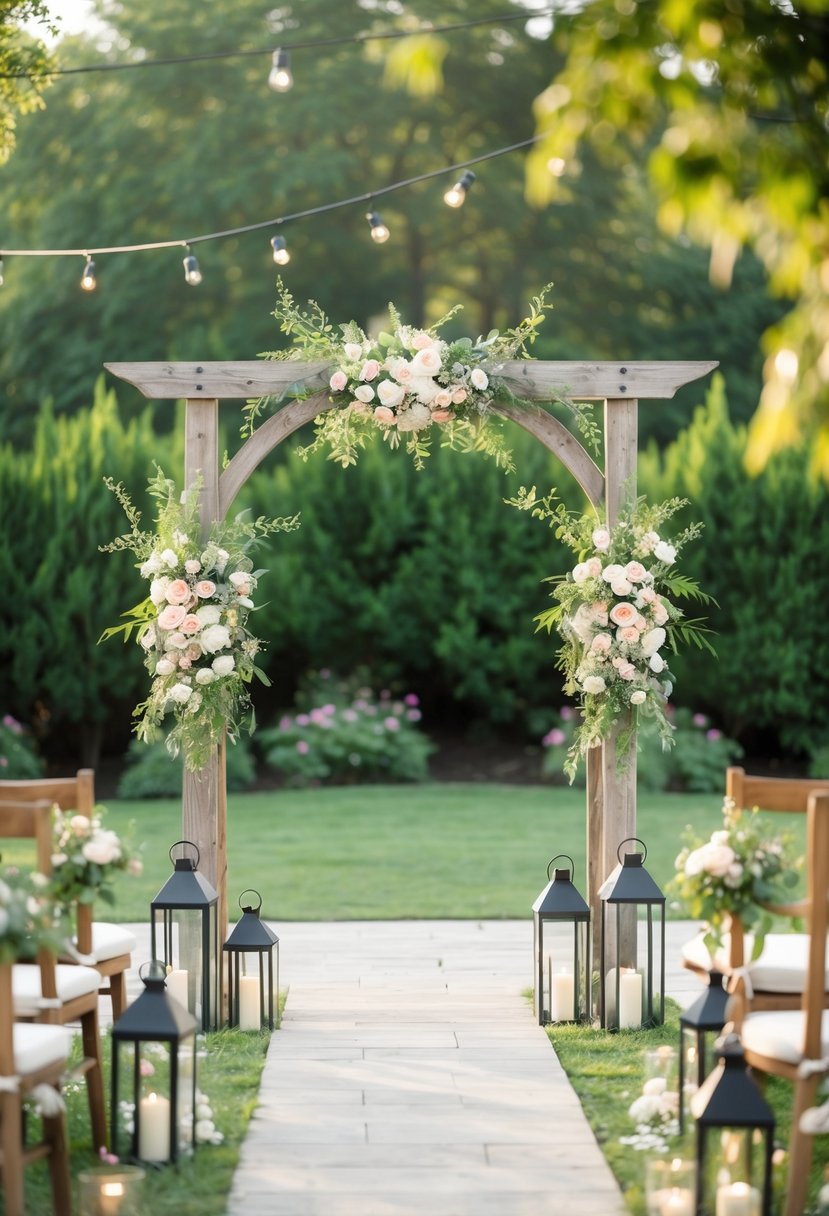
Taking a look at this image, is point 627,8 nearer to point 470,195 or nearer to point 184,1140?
point 184,1140

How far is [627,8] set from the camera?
8.77 feet

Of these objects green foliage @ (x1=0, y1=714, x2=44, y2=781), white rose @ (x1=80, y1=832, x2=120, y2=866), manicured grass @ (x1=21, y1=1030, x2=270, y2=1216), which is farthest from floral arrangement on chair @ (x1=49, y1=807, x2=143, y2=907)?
green foliage @ (x1=0, y1=714, x2=44, y2=781)

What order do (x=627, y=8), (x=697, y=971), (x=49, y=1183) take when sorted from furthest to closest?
(x=697, y=971), (x=49, y=1183), (x=627, y=8)

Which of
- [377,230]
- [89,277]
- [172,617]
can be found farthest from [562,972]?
[89,277]

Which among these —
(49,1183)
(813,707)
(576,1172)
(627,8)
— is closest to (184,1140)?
(49,1183)

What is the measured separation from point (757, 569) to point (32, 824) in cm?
929

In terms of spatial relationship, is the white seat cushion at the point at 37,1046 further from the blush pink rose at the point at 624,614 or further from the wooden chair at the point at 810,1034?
the blush pink rose at the point at 624,614

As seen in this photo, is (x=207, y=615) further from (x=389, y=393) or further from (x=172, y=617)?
(x=389, y=393)

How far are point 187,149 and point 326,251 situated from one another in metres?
2.02

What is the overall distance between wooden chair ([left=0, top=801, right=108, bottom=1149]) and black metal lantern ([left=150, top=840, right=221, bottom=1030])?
0.90m

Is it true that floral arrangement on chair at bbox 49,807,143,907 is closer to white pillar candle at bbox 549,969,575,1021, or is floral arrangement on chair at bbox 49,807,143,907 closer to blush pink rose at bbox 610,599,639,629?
white pillar candle at bbox 549,969,575,1021

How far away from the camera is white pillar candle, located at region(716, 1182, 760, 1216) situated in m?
3.22

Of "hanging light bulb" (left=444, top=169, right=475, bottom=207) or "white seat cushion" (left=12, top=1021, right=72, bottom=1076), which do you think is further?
"hanging light bulb" (left=444, top=169, right=475, bottom=207)

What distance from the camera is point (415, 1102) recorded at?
4.27 m
